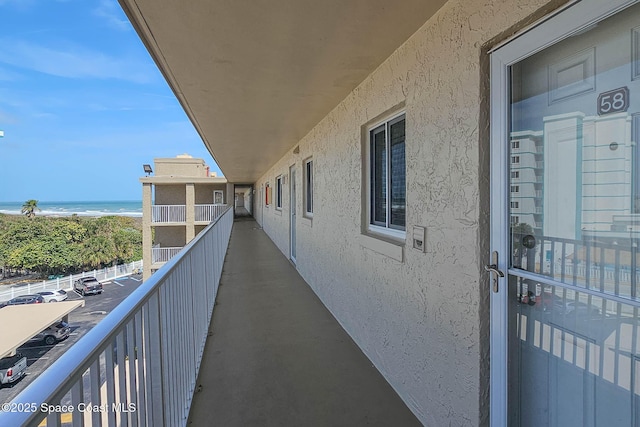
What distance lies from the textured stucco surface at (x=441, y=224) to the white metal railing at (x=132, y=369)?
61.1 inches

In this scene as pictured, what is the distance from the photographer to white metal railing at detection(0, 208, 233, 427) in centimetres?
73

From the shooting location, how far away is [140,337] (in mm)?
1352

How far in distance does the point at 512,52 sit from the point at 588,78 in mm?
383

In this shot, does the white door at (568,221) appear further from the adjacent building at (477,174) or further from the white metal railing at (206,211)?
the white metal railing at (206,211)

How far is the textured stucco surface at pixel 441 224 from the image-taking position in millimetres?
1644

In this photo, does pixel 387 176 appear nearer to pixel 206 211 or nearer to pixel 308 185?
pixel 308 185

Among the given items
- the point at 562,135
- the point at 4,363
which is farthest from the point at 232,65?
the point at 4,363

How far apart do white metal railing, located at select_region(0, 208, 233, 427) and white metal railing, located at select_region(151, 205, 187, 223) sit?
17.5m

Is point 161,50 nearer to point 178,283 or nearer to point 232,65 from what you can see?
point 232,65

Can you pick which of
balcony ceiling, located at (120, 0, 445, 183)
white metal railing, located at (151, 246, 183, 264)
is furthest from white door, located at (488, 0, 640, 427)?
white metal railing, located at (151, 246, 183, 264)

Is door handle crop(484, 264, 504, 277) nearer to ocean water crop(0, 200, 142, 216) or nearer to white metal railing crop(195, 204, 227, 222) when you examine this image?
white metal railing crop(195, 204, 227, 222)

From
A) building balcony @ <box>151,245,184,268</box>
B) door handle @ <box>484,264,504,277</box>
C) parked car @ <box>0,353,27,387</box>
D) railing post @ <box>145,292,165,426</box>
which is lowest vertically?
building balcony @ <box>151,245,184,268</box>

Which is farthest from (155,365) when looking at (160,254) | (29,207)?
(29,207)

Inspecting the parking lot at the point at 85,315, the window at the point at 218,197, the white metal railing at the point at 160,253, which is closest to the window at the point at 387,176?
the parking lot at the point at 85,315
